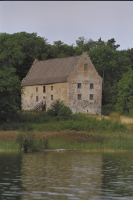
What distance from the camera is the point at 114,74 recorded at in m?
83.1

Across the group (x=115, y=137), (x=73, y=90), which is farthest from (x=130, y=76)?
(x=115, y=137)

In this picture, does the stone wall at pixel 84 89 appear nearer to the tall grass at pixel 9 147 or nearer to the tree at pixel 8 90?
Result: the tree at pixel 8 90

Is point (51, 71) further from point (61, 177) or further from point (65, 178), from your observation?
point (65, 178)

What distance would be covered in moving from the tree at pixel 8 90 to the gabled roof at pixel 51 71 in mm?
13461

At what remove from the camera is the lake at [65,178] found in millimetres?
14234

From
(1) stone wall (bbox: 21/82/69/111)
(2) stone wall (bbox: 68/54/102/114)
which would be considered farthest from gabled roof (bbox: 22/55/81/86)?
(2) stone wall (bbox: 68/54/102/114)

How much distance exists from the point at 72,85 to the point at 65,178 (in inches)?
1714

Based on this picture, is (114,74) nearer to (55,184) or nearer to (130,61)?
(130,61)

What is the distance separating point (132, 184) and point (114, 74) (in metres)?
67.5

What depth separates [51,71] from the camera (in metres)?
66.7

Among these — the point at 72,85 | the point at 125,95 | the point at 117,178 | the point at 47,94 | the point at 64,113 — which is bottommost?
the point at 117,178

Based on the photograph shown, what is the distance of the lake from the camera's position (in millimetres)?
14234

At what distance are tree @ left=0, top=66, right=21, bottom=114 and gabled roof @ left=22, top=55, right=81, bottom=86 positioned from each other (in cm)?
1346

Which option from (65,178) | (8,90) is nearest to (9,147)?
(65,178)
